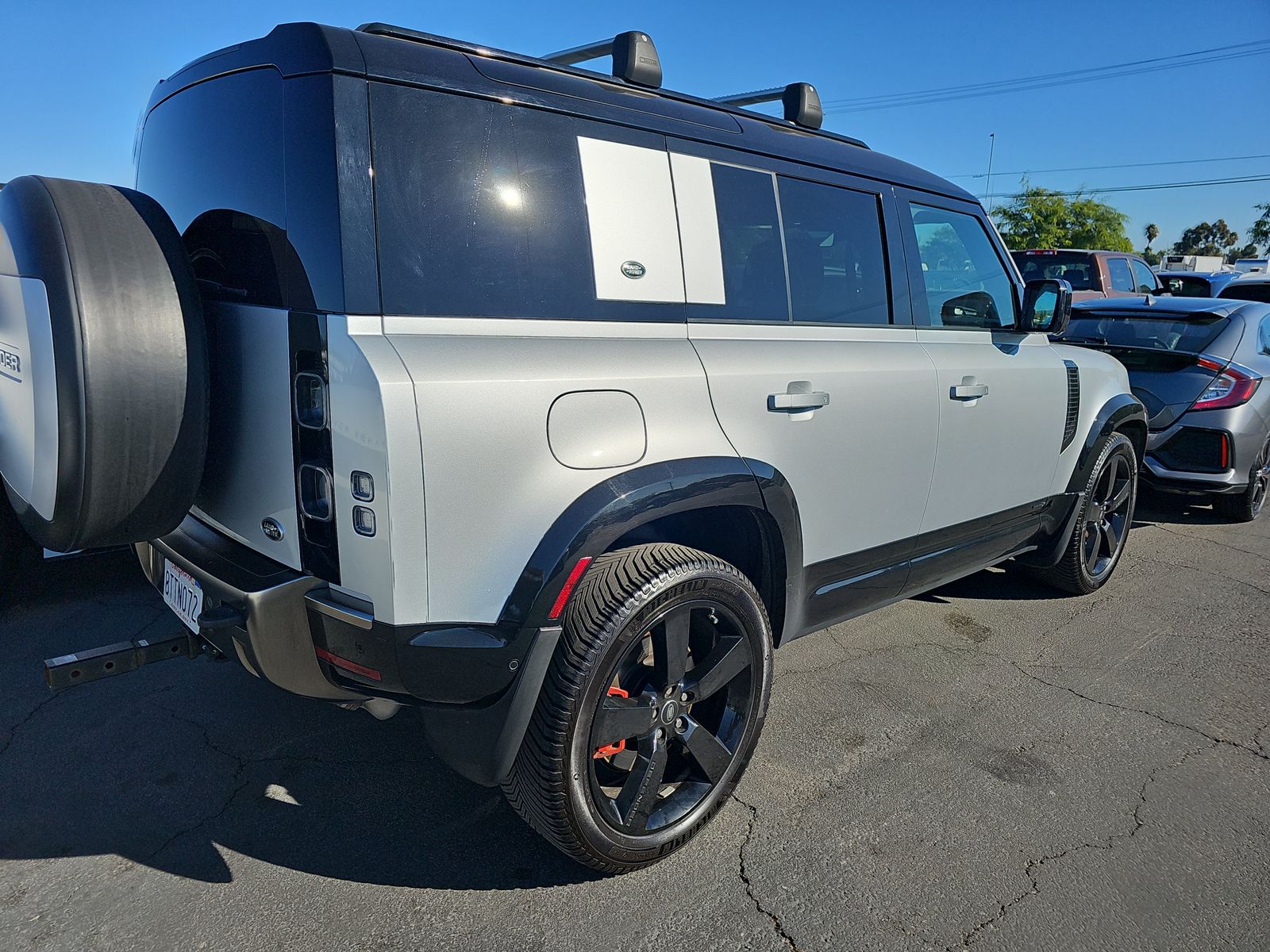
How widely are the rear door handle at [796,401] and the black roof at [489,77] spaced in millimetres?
791

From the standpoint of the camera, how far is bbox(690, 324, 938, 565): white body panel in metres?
2.55

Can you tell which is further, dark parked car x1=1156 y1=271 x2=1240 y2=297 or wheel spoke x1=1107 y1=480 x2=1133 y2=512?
dark parked car x1=1156 y1=271 x2=1240 y2=297

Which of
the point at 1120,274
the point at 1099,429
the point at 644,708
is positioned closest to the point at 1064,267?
the point at 1120,274

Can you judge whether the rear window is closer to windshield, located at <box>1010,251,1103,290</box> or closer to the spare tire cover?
windshield, located at <box>1010,251,1103,290</box>

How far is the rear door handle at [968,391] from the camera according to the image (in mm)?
3320

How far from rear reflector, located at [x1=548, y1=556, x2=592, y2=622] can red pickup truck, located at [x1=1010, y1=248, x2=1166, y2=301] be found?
36.0 feet

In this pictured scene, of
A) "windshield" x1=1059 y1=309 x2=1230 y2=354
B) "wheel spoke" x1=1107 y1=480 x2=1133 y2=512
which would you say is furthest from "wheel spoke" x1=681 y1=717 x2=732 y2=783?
"windshield" x1=1059 y1=309 x2=1230 y2=354

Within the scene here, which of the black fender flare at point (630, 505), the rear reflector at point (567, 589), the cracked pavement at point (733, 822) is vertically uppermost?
the black fender flare at point (630, 505)

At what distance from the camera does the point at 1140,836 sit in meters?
2.62

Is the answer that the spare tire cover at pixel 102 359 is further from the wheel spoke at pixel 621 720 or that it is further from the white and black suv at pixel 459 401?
the wheel spoke at pixel 621 720

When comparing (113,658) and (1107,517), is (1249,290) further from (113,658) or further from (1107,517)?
(113,658)

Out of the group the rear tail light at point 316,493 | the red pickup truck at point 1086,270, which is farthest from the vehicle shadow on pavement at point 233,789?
the red pickup truck at point 1086,270

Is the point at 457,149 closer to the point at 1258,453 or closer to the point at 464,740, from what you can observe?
the point at 464,740

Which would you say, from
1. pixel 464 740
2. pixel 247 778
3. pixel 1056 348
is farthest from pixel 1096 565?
pixel 247 778
